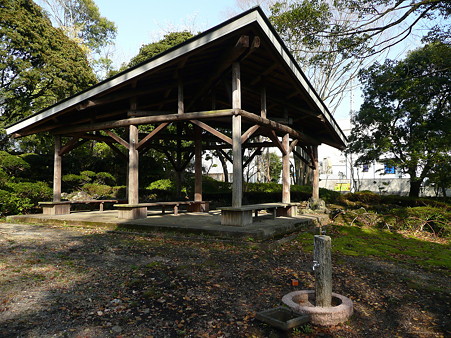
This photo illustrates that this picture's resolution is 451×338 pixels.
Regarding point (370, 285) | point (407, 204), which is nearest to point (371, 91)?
point (407, 204)

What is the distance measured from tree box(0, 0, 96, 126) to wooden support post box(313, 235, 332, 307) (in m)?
16.2

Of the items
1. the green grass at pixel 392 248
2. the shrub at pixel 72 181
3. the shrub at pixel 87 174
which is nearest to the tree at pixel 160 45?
the shrub at pixel 87 174

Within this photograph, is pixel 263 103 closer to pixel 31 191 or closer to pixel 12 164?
pixel 31 191

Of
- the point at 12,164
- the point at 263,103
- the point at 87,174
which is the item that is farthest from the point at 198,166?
the point at 12,164

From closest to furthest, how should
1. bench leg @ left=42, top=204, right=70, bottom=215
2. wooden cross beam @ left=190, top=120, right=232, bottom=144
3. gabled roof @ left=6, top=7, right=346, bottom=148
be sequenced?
1. gabled roof @ left=6, top=7, right=346, bottom=148
2. wooden cross beam @ left=190, top=120, right=232, bottom=144
3. bench leg @ left=42, top=204, right=70, bottom=215

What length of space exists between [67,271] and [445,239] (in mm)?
10822

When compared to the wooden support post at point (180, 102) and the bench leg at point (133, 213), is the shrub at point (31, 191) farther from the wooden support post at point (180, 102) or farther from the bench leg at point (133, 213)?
the wooden support post at point (180, 102)

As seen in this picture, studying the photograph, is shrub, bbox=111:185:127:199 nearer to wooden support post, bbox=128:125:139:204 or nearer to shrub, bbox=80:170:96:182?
shrub, bbox=80:170:96:182

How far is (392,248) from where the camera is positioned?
7605 mm

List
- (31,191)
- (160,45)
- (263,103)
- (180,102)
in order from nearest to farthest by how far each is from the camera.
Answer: (180,102) < (263,103) < (31,191) < (160,45)

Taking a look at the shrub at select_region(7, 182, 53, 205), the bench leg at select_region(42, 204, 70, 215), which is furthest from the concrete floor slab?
the shrub at select_region(7, 182, 53, 205)

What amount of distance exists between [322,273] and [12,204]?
459 inches

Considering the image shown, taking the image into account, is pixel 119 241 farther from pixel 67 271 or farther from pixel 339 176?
pixel 339 176

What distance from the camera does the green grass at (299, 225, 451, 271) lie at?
6.47 m
